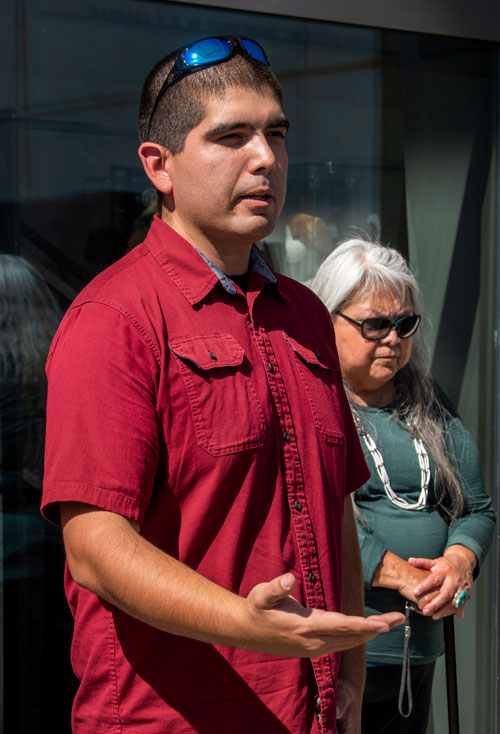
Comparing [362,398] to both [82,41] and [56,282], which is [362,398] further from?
[82,41]

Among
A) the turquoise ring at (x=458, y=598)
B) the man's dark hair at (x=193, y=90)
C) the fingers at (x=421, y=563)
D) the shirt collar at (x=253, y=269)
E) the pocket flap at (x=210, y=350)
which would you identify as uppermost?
the man's dark hair at (x=193, y=90)

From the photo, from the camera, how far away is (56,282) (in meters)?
2.81

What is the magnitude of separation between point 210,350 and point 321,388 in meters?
0.30

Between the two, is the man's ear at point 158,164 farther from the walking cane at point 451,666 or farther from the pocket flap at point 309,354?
the walking cane at point 451,666

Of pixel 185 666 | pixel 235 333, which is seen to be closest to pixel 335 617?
pixel 185 666

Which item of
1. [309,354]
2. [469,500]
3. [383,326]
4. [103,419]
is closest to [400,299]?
[383,326]

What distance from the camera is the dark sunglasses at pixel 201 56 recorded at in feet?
5.20

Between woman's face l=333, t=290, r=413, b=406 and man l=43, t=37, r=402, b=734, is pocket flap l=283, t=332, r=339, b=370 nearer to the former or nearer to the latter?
man l=43, t=37, r=402, b=734

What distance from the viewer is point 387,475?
2625mm

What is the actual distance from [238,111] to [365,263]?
125 cm

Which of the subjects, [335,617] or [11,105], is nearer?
[335,617]

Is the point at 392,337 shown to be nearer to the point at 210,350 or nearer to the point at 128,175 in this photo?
the point at 128,175

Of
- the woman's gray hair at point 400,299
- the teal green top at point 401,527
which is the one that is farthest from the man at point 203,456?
the woman's gray hair at point 400,299

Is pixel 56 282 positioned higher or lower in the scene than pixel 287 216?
lower
